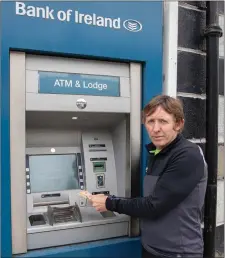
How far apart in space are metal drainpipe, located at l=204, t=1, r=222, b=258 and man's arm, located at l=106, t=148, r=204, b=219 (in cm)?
99

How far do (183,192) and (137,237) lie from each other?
767mm

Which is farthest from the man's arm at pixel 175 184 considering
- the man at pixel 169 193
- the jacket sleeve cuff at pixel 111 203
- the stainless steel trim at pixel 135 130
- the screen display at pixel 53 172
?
the screen display at pixel 53 172

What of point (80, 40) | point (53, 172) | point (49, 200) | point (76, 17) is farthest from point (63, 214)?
point (76, 17)

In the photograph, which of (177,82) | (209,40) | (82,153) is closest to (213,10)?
(209,40)

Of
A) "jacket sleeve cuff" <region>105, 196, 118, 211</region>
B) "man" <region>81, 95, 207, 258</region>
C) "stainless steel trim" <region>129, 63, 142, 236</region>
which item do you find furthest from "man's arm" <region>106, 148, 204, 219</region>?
"stainless steel trim" <region>129, 63, 142, 236</region>

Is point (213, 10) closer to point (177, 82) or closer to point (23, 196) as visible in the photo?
point (177, 82)

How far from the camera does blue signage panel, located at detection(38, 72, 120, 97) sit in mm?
1854

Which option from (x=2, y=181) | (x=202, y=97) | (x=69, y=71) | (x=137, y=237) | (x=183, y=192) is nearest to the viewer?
(x=183, y=192)

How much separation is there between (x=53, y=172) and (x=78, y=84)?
1.95 ft

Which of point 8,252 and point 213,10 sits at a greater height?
point 213,10

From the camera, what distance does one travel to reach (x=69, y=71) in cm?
192

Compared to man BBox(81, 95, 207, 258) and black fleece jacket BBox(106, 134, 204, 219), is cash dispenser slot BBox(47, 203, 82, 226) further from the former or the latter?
black fleece jacket BBox(106, 134, 204, 219)

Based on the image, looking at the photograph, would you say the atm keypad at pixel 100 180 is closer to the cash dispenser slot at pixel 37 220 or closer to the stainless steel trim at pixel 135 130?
the stainless steel trim at pixel 135 130

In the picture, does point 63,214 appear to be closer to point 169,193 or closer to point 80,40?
point 169,193
